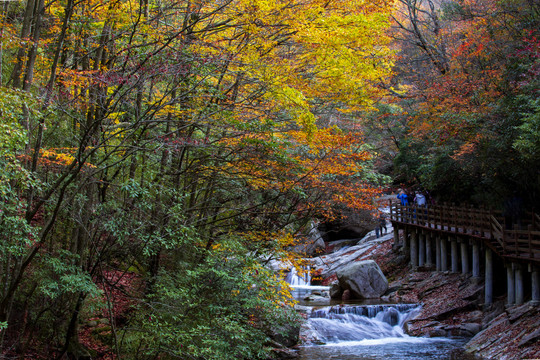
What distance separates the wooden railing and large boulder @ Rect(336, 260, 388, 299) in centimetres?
323

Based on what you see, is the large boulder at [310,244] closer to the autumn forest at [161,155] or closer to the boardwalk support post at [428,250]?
the autumn forest at [161,155]

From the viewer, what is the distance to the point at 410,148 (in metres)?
24.1

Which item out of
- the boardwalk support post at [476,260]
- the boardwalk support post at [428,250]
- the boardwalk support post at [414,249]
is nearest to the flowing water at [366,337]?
the boardwalk support post at [476,260]

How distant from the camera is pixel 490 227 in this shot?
15.3 metres

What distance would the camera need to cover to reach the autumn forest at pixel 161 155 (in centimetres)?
713

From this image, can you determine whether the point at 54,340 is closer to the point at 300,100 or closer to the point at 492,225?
the point at 300,100

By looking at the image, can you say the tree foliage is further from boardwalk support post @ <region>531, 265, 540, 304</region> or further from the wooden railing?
boardwalk support post @ <region>531, 265, 540, 304</region>

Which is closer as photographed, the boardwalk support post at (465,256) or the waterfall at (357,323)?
the waterfall at (357,323)

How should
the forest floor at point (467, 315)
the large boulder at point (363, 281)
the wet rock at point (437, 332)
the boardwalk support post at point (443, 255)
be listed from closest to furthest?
1. the forest floor at point (467, 315)
2. the wet rock at point (437, 332)
3. the large boulder at point (363, 281)
4. the boardwalk support post at point (443, 255)

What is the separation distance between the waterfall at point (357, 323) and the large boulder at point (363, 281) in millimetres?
2898

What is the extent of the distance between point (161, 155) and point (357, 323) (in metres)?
9.62

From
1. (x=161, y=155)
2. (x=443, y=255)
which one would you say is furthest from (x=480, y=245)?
(x=161, y=155)

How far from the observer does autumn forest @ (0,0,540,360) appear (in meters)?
7.13

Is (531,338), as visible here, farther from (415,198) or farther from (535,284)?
(415,198)
